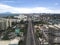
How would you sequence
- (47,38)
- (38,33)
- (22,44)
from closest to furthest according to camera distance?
(22,44) < (47,38) < (38,33)

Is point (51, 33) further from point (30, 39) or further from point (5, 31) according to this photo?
point (5, 31)

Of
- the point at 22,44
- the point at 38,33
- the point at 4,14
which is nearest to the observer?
the point at 4,14

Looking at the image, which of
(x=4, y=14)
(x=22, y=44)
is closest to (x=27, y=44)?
(x=22, y=44)

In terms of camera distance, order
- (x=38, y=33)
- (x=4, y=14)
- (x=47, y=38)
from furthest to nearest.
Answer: (x=38, y=33) → (x=47, y=38) → (x=4, y=14)

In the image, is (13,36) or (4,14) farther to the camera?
(13,36)

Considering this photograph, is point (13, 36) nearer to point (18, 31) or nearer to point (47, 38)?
point (18, 31)

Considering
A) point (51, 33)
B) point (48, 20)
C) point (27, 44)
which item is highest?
point (48, 20)

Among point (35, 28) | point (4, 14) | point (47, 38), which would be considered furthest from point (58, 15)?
point (4, 14)

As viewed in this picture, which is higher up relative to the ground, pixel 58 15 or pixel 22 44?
pixel 58 15

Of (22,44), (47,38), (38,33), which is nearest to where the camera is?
(22,44)
